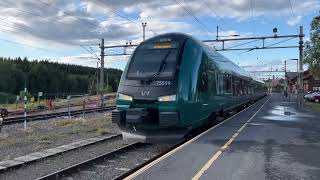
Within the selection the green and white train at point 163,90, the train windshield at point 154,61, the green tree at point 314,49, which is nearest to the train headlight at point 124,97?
the green and white train at point 163,90

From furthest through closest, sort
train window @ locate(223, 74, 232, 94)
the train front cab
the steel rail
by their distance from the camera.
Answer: train window @ locate(223, 74, 232, 94) < the train front cab < the steel rail

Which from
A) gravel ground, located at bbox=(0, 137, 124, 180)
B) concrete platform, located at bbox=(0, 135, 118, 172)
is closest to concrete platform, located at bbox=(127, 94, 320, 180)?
gravel ground, located at bbox=(0, 137, 124, 180)

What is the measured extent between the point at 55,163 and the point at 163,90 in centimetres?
360

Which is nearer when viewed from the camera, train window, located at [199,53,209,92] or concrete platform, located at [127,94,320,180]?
concrete platform, located at [127,94,320,180]

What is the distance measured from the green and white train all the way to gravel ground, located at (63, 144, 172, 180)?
533 mm

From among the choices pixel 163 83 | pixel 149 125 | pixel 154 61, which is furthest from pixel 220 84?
pixel 149 125

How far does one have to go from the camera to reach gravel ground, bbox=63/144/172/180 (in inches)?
388

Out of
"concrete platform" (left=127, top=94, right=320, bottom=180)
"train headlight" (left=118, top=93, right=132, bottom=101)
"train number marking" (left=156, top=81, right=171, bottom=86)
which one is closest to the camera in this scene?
"concrete platform" (left=127, top=94, right=320, bottom=180)

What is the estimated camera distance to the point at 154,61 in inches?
546

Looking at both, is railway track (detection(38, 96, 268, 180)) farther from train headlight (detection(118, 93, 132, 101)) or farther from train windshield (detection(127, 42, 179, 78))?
train windshield (detection(127, 42, 179, 78))

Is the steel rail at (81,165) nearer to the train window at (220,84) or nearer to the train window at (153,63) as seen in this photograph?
the train window at (153,63)

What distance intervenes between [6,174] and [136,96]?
14.9ft

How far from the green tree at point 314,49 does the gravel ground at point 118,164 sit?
1330 inches

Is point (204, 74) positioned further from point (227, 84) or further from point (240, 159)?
point (227, 84)
